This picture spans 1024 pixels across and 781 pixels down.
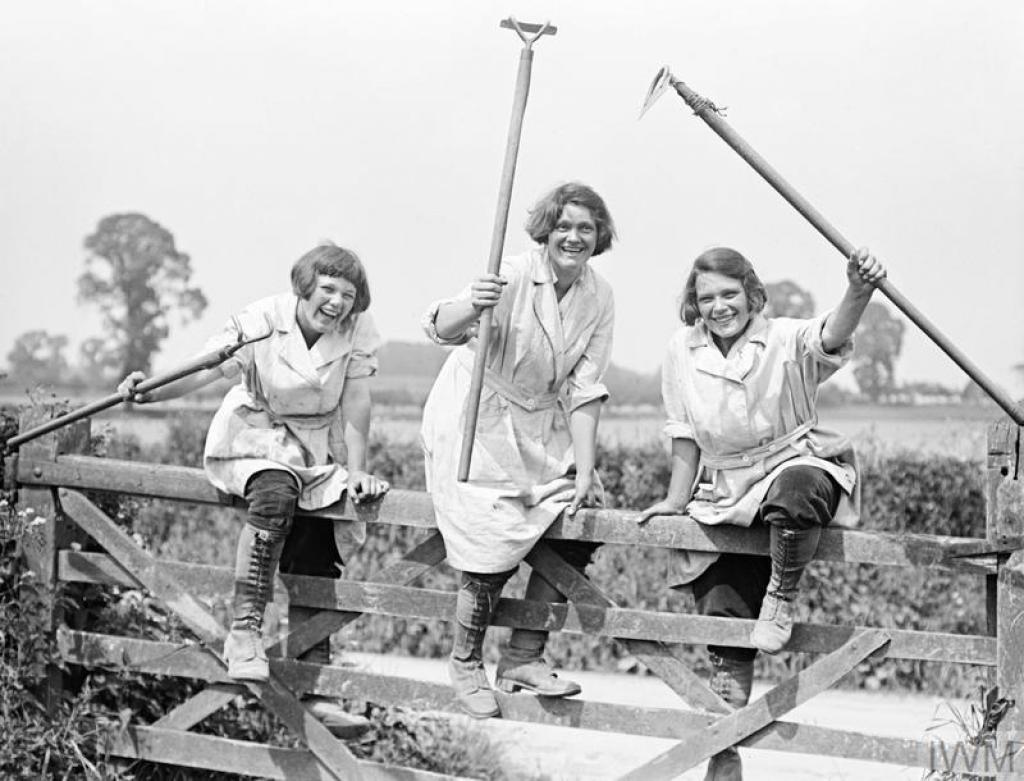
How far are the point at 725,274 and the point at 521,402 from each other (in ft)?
2.67

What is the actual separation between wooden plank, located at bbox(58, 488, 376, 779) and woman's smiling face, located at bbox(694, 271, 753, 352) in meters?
1.98

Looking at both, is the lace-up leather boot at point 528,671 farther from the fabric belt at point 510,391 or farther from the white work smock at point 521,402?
the fabric belt at point 510,391

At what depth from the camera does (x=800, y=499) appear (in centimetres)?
413

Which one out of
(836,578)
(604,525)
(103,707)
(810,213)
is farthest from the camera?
(836,578)

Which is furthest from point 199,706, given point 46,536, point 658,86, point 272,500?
point 658,86

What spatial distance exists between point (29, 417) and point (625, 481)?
406 centimetres

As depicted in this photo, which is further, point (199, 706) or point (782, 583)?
point (199, 706)

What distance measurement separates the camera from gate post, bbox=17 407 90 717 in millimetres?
5090

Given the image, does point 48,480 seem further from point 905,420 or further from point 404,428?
point 905,420

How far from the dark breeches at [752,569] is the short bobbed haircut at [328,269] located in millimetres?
1575

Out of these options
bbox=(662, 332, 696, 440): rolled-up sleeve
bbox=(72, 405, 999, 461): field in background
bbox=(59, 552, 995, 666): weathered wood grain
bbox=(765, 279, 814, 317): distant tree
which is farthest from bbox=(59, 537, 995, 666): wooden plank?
bbox=(765, 279, 814, 317): distant tree

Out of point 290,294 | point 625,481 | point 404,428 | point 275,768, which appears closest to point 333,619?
point 275,768

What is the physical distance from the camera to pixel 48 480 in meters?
5.08

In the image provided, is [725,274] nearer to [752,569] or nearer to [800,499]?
[800,499]
